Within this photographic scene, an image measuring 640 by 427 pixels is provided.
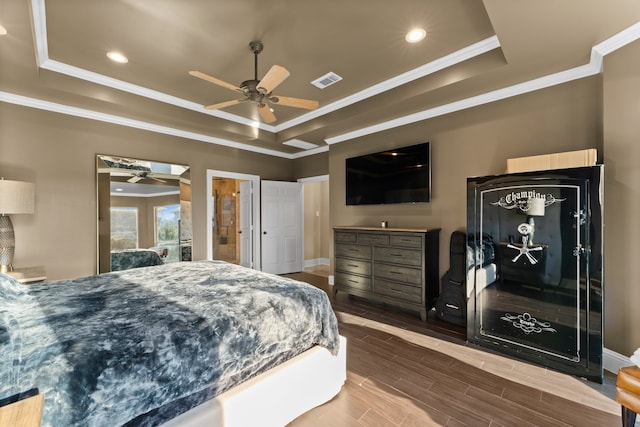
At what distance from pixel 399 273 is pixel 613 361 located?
75.7 inches

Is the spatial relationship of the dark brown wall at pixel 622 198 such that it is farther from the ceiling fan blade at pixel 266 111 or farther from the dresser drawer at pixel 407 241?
the ceiling fan blade at pixel 266 111

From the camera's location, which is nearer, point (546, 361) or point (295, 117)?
point (546, 361)

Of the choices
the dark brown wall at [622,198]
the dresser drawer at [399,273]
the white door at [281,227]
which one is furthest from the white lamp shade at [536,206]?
the white door at [281,227]

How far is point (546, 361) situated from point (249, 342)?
8.25ft

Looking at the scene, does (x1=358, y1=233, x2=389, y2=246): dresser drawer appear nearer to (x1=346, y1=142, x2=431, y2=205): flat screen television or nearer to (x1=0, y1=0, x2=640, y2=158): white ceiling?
(x1=346, y1=142, x2=431, y2=205): flat screen television

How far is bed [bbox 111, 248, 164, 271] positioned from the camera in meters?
3.88

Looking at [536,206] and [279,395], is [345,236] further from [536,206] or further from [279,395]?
[279,395]

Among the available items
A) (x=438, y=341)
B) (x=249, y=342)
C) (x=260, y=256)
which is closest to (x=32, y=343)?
(x=249, y=342)

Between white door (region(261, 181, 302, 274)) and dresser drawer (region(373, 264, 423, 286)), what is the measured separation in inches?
104

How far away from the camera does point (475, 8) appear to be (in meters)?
2.16

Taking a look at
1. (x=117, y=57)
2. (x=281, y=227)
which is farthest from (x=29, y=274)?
(x=281, y=227)

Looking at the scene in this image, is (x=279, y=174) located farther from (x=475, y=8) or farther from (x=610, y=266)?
(x=610, y=266)

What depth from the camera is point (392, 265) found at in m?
3.61

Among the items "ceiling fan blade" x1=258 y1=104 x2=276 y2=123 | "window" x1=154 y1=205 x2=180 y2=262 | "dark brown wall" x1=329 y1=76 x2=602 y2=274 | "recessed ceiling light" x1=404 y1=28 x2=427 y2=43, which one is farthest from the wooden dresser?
"window" x1=154 y1=205 x2=180 y2=262
